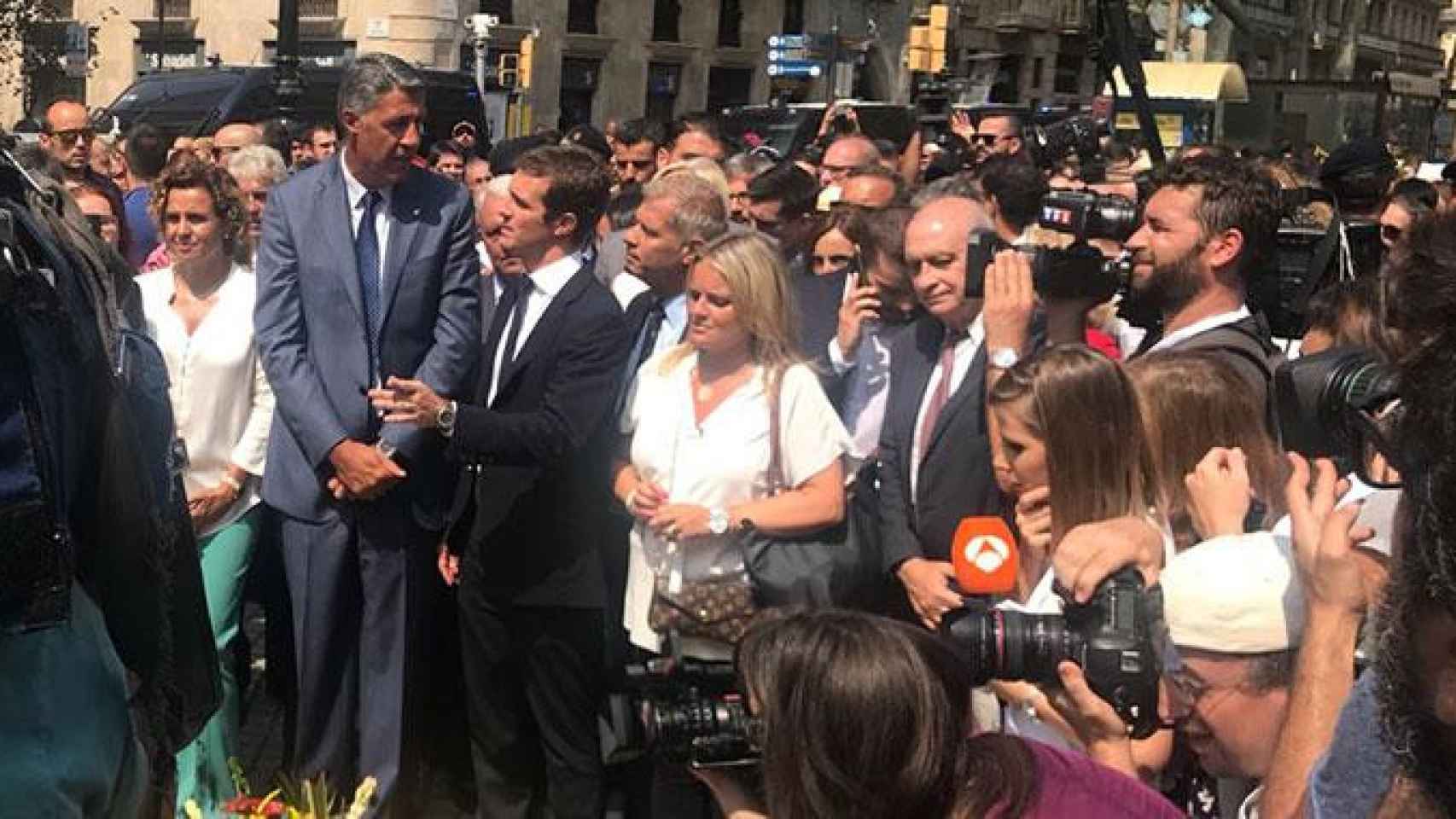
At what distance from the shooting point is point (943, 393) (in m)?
4.64

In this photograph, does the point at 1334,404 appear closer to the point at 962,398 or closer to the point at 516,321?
the point at 962,398

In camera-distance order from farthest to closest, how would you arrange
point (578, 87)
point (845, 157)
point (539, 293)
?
point (578, 87) → point (845, 157) → point (539, 293)

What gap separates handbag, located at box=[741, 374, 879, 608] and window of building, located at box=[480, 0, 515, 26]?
32049 millimetres

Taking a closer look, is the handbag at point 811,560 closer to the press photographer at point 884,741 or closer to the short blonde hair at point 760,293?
the short blonde hair at point 760,293

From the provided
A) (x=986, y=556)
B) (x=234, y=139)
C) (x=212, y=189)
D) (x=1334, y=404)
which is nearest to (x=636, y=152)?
(x=234, y=139)

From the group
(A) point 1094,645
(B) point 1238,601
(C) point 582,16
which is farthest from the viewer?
(C) point 582,16

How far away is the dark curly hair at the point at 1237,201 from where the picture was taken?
4898 millimetres

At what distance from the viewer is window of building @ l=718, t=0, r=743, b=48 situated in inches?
1624

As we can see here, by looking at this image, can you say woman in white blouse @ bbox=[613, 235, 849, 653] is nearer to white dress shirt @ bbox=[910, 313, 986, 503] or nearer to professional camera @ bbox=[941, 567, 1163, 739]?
white dress shirt @ bbox=[910, 313, 986, 503]

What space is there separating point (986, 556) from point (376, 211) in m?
2.25

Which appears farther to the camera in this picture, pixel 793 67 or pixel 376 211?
pixel 793 67

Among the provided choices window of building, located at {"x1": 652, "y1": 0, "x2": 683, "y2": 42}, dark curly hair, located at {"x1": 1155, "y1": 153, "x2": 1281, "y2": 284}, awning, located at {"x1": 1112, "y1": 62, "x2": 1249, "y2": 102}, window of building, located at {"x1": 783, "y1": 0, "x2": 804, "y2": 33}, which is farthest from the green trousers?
window of building, located at {"x1": 783, "y1": 0, "x2": 804, "y2": 33}

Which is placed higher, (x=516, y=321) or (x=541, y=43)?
(x=541, y=43)

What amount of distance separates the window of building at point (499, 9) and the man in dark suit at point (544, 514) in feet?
103
